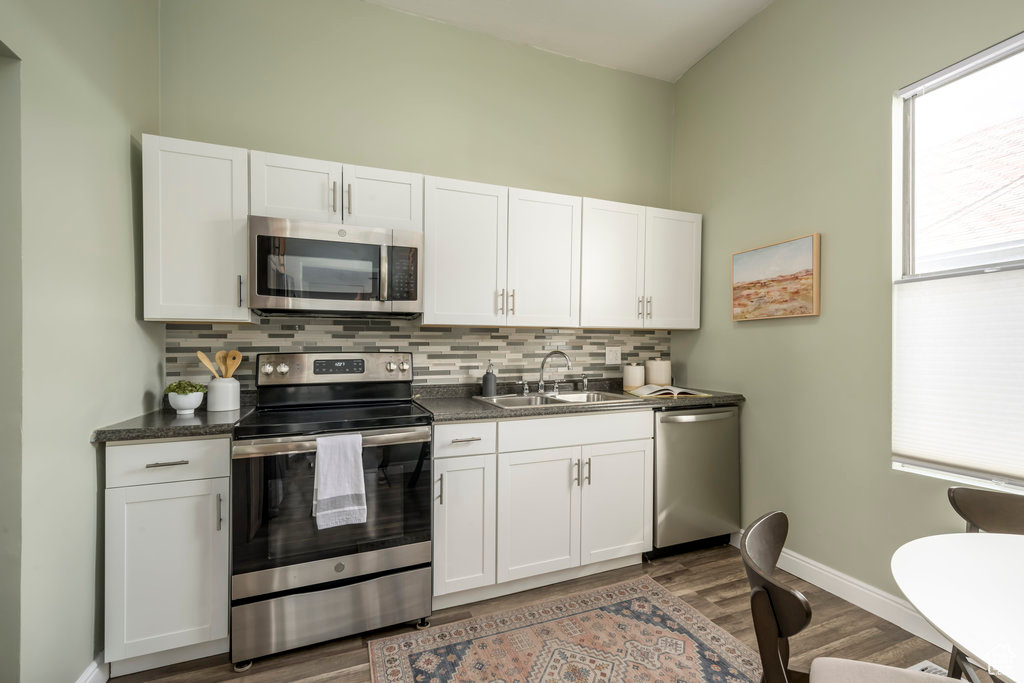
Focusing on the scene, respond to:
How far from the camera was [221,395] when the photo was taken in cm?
215

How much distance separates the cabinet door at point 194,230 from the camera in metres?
2.03

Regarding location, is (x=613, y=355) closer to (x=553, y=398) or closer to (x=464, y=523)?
(x=553, y=398)

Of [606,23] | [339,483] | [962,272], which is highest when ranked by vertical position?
[606,23]

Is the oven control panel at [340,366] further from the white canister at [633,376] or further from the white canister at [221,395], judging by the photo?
the white canister at [633,376]

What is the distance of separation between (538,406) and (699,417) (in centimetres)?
109

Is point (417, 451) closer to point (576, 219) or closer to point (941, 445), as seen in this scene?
point (576, 219)

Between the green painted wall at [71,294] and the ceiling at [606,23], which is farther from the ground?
the ceiling at [606,23]

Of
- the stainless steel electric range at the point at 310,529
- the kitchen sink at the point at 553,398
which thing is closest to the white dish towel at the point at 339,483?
the stainless steel electric range at the point at 310,529

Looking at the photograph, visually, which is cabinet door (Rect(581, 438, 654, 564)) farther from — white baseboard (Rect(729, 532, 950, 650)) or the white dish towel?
the white dish towel

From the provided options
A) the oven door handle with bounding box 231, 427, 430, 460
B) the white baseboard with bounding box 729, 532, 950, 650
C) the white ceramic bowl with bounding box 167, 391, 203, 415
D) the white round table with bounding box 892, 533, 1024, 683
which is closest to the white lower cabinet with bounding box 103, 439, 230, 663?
the oven door handle with bounding box 231, 427, 430, 460

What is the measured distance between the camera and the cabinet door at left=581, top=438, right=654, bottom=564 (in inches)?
99.7

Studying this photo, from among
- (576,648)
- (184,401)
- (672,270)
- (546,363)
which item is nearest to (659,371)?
(672,270)

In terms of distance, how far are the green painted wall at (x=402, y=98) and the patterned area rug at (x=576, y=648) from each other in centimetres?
251

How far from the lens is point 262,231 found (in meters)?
2.11
